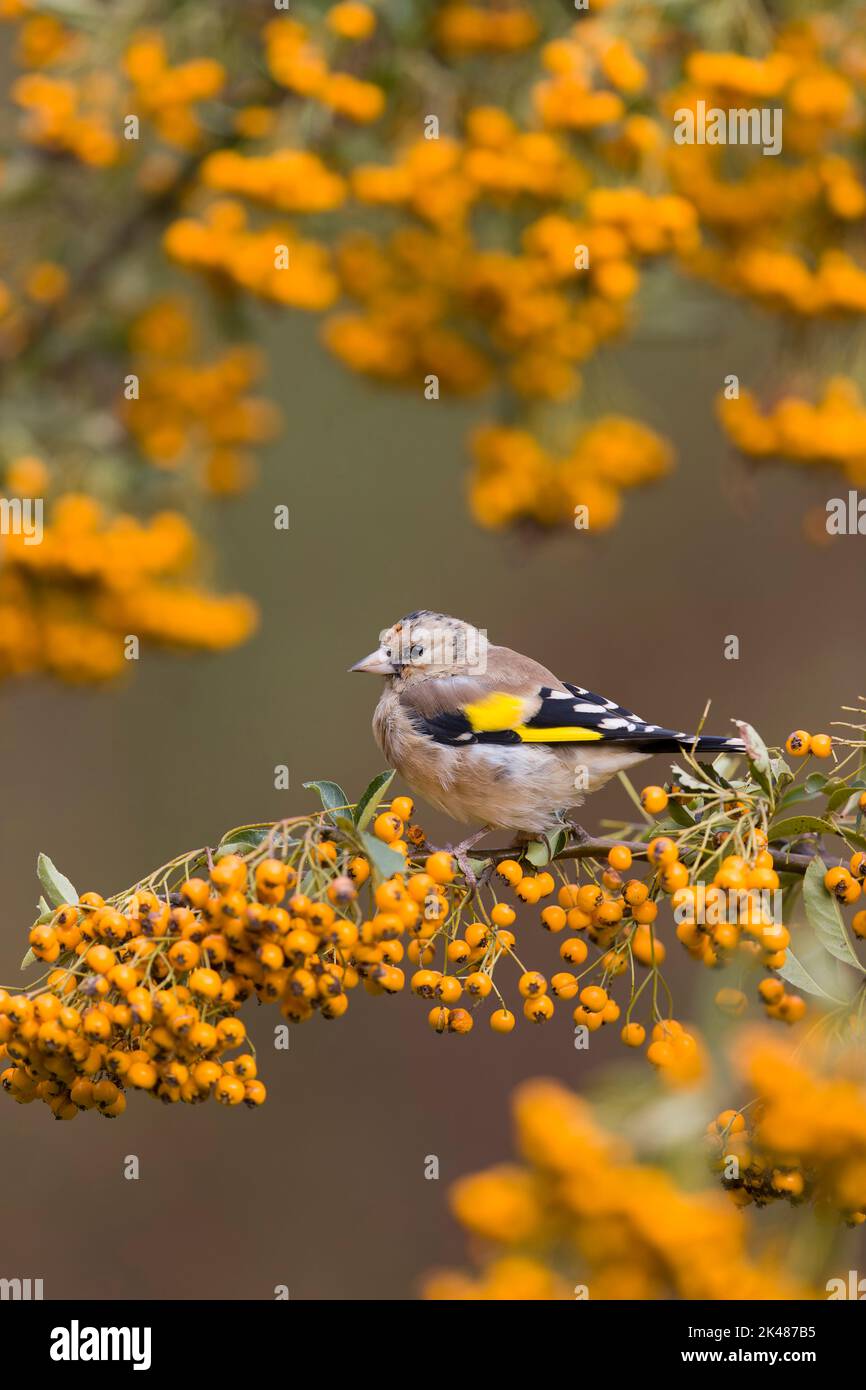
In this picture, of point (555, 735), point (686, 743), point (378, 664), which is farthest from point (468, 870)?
point (378, 664)

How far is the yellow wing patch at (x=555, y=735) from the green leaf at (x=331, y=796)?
2.98 feet

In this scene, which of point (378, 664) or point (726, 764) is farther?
point (378, 664)

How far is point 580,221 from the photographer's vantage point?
372cm

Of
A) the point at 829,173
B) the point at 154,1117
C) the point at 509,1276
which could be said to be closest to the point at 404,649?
the point at 829,173

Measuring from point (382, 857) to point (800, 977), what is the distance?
0.66 m

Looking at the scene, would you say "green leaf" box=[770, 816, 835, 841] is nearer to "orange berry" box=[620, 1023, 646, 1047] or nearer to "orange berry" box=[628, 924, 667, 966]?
"orange berry" box=[628, 924, 667, 966]

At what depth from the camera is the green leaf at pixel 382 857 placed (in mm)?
2283

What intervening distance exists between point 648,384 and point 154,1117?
480 cm

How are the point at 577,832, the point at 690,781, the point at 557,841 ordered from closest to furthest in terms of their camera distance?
the point at 690,781
the point at 557,841
the point at 577,832

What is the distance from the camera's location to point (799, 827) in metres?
2.38

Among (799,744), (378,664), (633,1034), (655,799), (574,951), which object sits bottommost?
(633,1034)

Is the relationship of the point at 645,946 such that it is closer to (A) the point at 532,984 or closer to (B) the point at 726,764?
(A) the point at 532,984

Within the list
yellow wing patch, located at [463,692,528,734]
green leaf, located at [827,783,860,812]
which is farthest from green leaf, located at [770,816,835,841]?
yellow wing patch, located at [463,692,528,734]

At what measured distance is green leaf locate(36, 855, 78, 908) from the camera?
8.31ft
